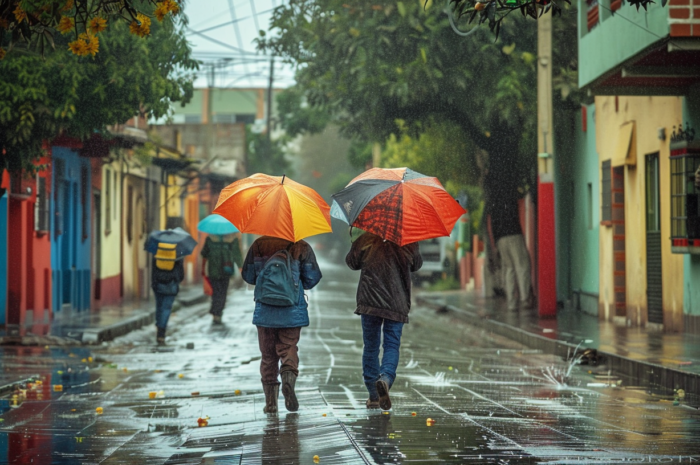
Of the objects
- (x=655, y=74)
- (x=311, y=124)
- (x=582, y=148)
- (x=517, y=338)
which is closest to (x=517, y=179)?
(x=582, y=148)

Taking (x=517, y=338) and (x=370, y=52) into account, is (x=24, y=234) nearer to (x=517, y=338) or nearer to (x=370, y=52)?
(x=370, y=52)

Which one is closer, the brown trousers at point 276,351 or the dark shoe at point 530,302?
the brown trousers at point 276,351

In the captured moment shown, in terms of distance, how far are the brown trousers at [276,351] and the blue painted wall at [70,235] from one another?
1544cm

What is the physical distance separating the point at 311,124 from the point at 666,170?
36.0m

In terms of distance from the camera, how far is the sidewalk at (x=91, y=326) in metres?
17.1

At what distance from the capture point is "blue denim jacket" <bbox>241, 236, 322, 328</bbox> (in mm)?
9133

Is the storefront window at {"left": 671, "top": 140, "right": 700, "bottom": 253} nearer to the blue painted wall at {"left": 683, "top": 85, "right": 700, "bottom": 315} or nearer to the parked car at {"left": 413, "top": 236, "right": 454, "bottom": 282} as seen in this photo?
the blue painted wall at {"left": 683, "top": 85, "right": 700, "bottom": 315}

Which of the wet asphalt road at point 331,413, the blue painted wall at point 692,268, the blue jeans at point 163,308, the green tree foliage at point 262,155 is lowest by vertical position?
the wet asphalt road at point 331,413

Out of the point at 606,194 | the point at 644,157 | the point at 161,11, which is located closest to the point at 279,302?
the point at 161,11

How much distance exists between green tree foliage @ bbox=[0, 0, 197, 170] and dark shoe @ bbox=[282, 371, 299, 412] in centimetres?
725

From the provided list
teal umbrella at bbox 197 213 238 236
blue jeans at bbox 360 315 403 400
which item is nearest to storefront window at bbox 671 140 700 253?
teal umbrella at bbox 197 213 238 236

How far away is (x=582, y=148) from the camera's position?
2519 centimetres

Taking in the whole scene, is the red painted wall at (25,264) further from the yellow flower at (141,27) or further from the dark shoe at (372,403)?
the yellow flower at (141,27)

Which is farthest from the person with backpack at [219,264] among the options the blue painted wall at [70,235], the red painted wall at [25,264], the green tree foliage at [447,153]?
the green tree foliage at [447,153]
